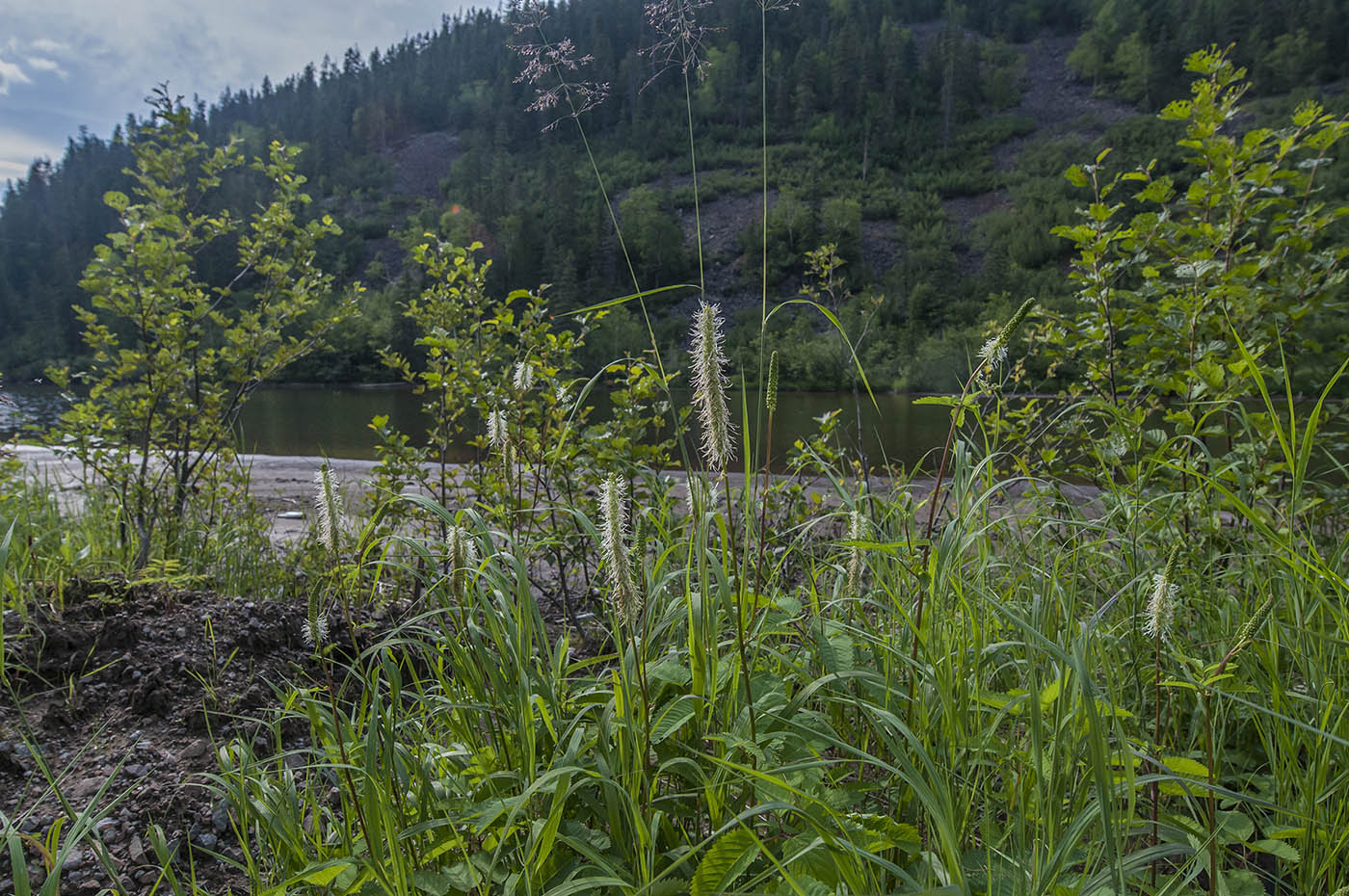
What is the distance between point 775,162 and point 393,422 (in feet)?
183

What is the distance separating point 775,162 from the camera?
217ft

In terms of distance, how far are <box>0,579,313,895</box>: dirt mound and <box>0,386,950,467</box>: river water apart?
2261 millimetres

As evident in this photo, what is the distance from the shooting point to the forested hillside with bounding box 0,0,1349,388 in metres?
51.5

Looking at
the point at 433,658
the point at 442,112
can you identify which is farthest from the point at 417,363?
the point at 442,112

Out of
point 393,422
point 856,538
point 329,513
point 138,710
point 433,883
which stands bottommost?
point 138,710

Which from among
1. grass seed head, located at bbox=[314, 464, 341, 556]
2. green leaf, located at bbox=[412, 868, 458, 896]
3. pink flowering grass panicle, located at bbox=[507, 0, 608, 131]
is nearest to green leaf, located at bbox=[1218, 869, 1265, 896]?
green leaf, located at bbox=[412, 868, 458, 896]

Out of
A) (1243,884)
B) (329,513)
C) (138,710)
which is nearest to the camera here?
(1243,884)

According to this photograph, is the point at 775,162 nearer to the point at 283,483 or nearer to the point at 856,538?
the point at 283,483

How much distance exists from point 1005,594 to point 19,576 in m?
3.36

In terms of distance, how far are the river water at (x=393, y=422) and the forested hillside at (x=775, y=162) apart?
11.1 m

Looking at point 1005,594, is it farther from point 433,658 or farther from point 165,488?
point 165,488

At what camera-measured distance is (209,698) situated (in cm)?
221

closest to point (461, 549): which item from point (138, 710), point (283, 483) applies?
point (138, 710)

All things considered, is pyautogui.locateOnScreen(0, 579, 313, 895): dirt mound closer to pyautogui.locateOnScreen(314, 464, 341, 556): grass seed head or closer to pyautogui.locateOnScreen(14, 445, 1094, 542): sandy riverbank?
pyautogui.locateOnScreen(314, 464, 341, 556): grass seed head
